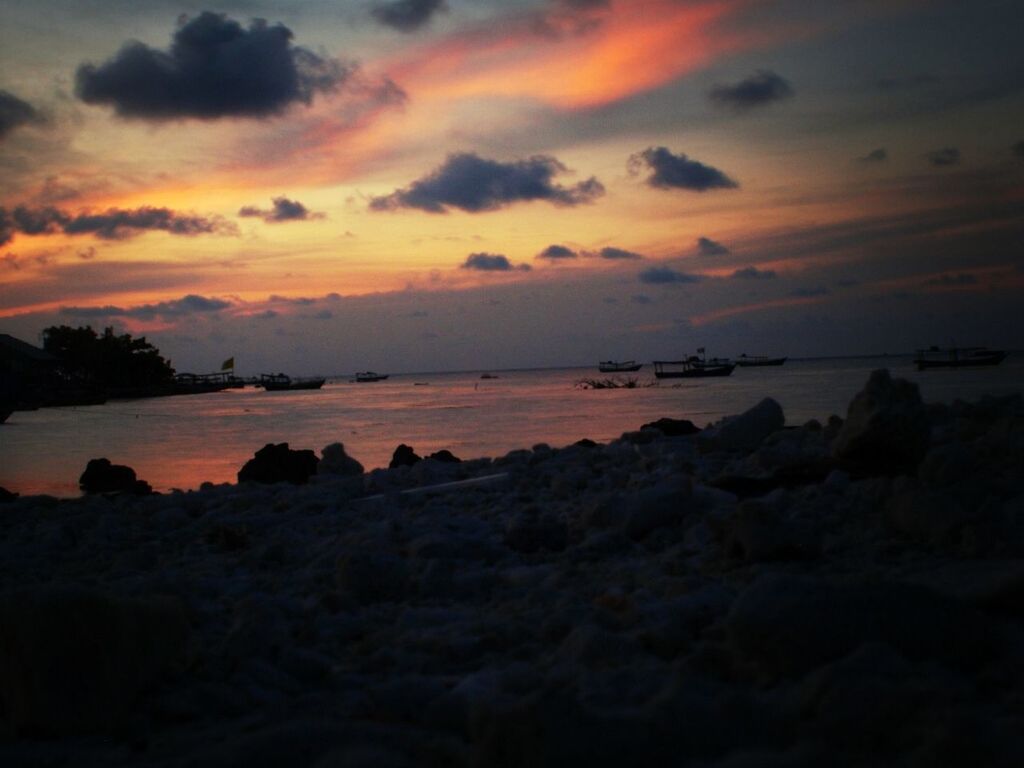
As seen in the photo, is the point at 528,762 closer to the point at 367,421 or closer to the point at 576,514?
the point at 576,514

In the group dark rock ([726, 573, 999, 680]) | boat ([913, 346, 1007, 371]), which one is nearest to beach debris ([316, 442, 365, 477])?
dark rock ([726, 573, 999, 680])

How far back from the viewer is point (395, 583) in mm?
3479

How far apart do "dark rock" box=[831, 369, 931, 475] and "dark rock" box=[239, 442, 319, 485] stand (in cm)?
641

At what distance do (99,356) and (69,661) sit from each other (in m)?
88.1

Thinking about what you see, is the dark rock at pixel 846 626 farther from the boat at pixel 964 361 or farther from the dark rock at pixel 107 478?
the boat at pixel 964 361

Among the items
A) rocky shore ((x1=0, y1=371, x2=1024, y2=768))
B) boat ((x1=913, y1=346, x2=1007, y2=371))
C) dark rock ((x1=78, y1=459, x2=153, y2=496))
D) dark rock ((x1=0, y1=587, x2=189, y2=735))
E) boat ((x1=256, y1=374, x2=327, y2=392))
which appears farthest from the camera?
boat ((x1=256, y1=374, x2=327, y2=392))

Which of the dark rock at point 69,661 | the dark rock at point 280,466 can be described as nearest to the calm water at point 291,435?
the dark rock at point 280,466

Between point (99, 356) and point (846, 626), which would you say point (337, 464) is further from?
point (99, 356)

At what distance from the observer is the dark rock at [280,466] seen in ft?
31.1

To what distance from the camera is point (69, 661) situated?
7.89 ft

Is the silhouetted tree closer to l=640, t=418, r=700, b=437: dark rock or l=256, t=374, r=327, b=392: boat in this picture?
l=256, t=374, r=327, b=392: boat

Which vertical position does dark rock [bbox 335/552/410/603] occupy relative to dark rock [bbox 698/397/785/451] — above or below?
below

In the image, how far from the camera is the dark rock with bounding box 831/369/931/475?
4.10 metres

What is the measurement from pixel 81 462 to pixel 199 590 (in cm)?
1930
